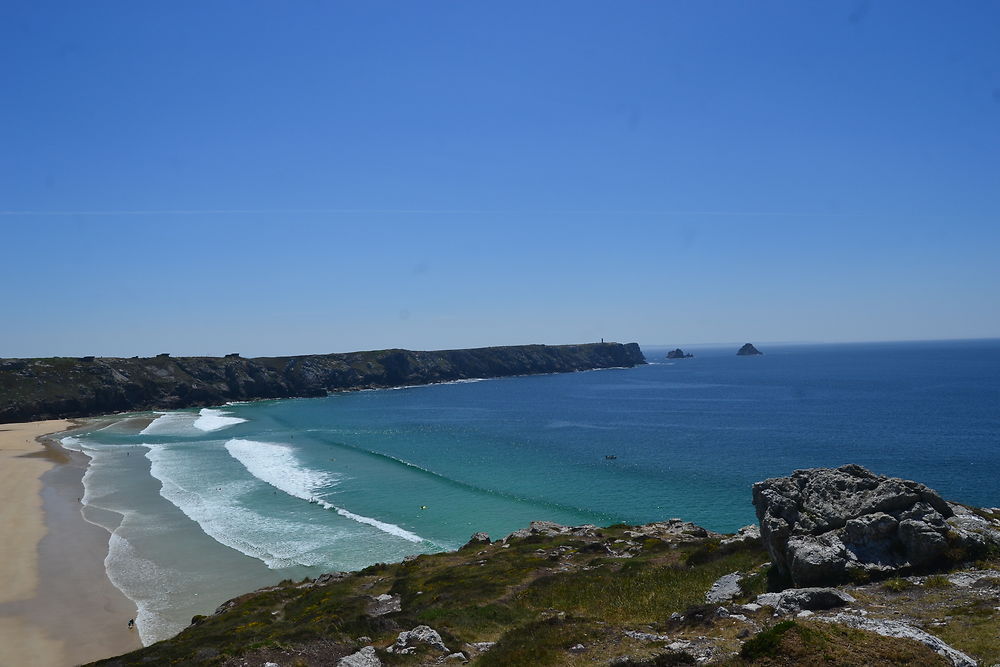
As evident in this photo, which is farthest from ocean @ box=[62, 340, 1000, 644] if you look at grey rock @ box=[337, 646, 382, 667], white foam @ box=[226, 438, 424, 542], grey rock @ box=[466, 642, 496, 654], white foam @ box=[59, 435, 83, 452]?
grey rock @ box=[466, 642, 496, 654]

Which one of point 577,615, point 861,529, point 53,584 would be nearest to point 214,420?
point 53,584

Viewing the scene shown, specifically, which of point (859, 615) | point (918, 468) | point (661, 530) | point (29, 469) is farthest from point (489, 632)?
point (29, 469)

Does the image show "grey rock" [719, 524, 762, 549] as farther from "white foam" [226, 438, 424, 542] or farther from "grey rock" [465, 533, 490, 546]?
"white foam" [226, 438, 424, 542]

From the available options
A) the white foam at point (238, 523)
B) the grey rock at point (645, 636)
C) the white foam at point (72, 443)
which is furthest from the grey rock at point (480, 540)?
the white foam at point (72, 443)

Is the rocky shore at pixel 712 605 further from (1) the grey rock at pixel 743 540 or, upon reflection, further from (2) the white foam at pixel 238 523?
(2) the white foam at pixel 238 523

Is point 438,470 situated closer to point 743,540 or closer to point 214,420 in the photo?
point 743,540

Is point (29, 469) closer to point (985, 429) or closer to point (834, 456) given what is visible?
point (834, 456)
